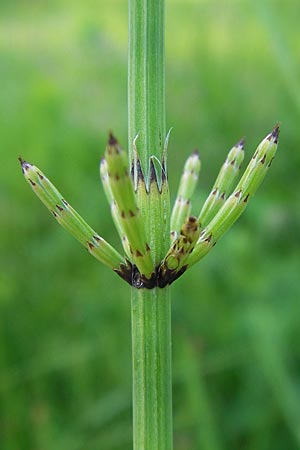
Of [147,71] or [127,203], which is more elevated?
[147,71]

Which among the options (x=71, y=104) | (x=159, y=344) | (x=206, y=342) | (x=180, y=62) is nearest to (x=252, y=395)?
(x=206, y=342)

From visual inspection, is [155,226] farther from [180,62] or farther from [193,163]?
[180,62]

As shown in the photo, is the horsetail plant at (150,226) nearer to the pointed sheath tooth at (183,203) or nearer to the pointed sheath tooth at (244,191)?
the pointed sheath tooth at (244,191)

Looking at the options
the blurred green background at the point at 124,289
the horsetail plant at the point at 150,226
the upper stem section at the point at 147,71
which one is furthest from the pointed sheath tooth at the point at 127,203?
the blurred green background at the point at 124,289

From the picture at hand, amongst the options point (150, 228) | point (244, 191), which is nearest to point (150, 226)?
point (150, 228)

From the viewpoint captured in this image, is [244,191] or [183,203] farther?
[183,203]

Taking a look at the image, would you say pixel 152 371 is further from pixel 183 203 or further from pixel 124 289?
pixel 124 289

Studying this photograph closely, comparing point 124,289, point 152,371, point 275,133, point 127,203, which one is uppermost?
point 124,289
